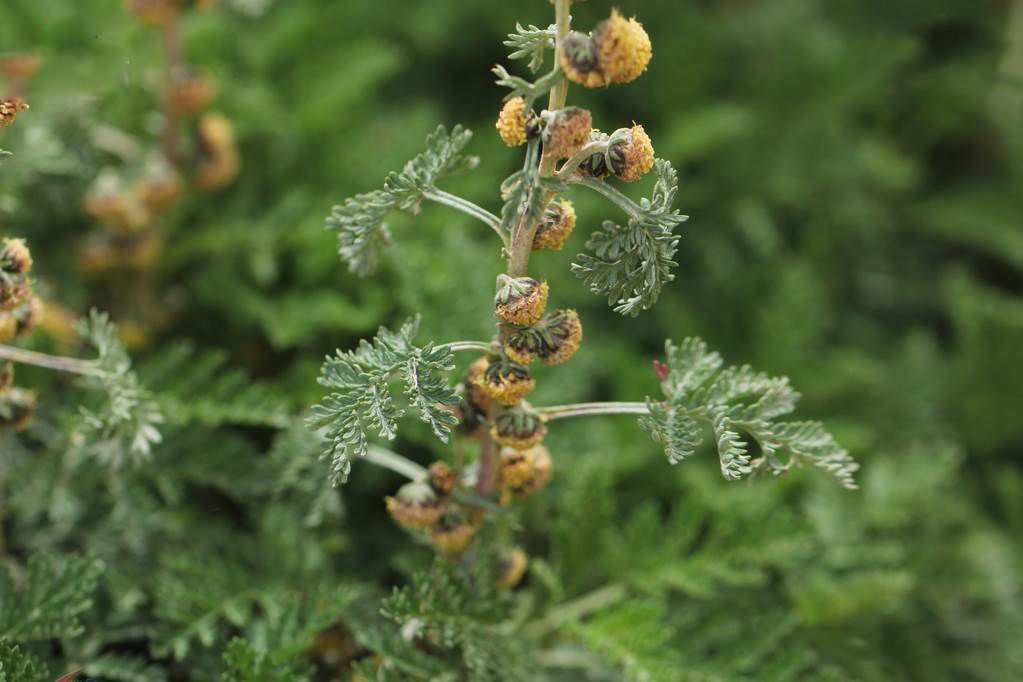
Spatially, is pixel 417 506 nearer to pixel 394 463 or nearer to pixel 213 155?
pixel 394 463

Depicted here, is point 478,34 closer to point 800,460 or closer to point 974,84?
point 974,84

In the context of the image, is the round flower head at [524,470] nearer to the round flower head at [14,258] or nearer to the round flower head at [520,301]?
the round flower head at [520,301]

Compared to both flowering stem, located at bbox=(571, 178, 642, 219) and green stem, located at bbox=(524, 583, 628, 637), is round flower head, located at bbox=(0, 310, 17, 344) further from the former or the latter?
green stem, located at bbox=(524, 583, 628, 637)

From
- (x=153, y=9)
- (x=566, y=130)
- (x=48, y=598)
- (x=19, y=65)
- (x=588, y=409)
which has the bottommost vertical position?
(x=48, y=598)

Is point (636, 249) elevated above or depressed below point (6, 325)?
above

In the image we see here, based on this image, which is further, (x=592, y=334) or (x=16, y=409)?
(x=592, y=334)

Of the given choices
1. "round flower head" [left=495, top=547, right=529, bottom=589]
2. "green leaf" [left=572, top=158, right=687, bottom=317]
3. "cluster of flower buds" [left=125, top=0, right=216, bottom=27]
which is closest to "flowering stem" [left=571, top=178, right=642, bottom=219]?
"green leaf" [left=572, top=158, right=687, bottom=317]

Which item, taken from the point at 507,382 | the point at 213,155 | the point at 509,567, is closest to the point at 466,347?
the point at 507,382

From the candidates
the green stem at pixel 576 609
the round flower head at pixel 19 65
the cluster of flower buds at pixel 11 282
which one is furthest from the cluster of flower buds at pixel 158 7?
the green stem at pixel 576 609
